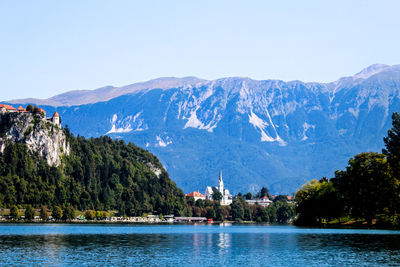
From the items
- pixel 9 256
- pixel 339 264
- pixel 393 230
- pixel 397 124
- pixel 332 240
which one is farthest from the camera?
pixel 397 124

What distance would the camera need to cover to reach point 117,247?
91.4m

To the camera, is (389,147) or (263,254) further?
(389,147)

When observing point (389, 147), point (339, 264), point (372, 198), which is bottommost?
point (339, 264)

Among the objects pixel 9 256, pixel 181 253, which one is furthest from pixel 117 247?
pixel 9 256

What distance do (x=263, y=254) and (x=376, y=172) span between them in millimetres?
62692

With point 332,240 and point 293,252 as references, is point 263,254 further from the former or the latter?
point 332,240

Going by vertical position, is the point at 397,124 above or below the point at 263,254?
above

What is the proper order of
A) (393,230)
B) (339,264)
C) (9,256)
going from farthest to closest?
(393,230), (9,256), (339,264)

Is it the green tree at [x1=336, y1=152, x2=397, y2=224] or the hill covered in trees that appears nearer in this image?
the green tree at [x1=336, y1=152, x2=397, y2=224]

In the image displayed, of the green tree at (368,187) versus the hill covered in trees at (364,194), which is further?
the hill covered in trees at (364,194)

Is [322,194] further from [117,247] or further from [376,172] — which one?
[117,247]

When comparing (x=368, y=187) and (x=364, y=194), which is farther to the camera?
(x=368, y=187)

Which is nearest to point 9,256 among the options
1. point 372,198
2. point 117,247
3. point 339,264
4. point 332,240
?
point 117,247

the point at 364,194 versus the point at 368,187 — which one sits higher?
the point at 368,187
